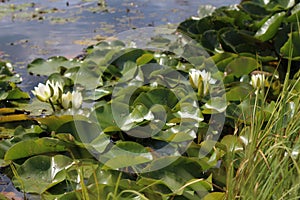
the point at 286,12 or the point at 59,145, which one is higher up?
the point at 286,12

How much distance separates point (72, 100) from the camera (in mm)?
2225

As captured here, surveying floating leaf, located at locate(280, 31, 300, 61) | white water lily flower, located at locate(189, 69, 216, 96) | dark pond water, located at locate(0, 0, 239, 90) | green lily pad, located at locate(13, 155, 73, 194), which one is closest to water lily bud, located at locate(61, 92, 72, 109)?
green lily pad, located at locate(13, 155, 73, 194)

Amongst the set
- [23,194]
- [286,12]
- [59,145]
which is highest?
[286,12]

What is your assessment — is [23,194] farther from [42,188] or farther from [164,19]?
[164,19]

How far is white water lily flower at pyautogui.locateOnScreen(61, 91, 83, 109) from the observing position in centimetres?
221

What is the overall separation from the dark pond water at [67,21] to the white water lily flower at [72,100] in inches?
29.1

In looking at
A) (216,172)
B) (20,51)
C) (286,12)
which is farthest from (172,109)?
(20,51)

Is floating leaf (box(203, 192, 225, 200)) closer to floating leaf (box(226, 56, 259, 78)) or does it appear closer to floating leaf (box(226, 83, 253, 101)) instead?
floating leaf (box(226, 83, 253, 101))

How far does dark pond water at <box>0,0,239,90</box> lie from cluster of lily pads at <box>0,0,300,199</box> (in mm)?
386

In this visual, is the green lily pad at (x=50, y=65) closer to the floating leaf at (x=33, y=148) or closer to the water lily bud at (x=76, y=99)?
the water lily bud at (x=76, y=99)

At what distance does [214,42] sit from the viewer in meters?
3.14

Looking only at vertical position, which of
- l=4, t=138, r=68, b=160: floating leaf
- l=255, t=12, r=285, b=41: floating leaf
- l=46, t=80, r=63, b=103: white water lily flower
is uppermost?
l=255, t=12, r=285, b=41: floating leaf

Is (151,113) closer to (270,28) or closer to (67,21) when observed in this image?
(270,28)

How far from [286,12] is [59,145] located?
6.30ft
